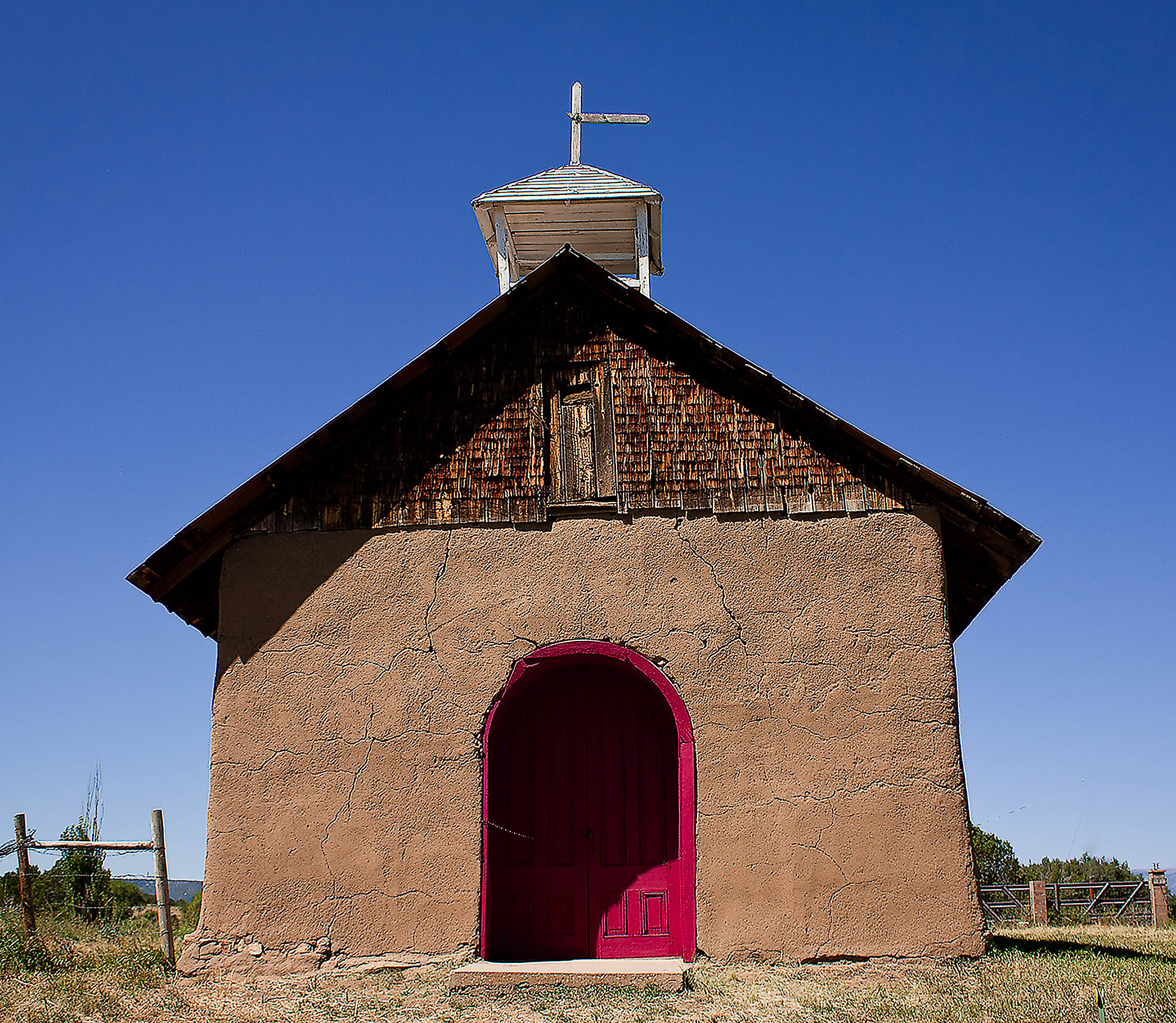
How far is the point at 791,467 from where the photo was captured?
10.4 metres

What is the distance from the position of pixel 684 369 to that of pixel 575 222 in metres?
4.72

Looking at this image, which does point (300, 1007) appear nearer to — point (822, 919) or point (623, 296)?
point (822, 919)

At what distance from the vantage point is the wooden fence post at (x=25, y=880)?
10.6 m

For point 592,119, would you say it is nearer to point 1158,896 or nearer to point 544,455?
point 544,455

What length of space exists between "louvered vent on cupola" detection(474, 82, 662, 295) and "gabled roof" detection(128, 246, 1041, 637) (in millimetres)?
2838

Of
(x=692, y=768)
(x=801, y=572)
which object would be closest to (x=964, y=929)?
(x=692, y=768)

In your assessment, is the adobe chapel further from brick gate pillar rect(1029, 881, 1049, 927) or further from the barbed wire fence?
brick gate pillar rect(1029, 881, 1049, 927)

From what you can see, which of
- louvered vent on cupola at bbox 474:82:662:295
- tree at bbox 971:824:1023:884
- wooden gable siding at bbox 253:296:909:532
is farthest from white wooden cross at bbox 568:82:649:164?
tree at bbox 971:824:1023:884

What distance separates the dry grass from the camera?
788 centimetres

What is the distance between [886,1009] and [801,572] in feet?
12.1

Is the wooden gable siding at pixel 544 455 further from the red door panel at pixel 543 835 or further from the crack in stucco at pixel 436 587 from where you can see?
the red door panel at pixel 543 835

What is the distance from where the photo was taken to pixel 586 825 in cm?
1038

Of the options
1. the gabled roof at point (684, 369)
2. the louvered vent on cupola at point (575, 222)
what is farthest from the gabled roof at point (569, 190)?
the gabled roof at point (684, 369)

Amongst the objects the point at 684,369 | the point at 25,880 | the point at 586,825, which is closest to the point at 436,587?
the point at 586,825
